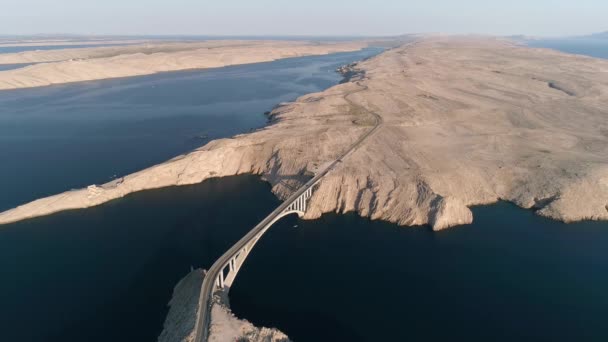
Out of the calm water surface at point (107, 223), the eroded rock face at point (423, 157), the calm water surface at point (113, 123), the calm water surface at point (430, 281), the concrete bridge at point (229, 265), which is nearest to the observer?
the concrete bridge at point (229, 265)

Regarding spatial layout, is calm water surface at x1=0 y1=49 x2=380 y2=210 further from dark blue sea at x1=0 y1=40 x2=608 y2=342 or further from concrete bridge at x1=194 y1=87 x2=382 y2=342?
concrete bridge at x1=194 y1=87 x2=382 y2=342

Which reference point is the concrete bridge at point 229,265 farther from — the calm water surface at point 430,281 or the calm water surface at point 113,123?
the calm water surface at point 113,123

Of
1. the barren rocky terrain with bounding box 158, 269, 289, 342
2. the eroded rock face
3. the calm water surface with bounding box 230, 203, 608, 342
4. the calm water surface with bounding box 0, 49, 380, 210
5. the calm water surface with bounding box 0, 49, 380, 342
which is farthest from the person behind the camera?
the calm water surface with bounding box 0, 49, 380, 210

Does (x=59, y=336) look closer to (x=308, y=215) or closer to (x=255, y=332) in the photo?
(x=255, y=332)

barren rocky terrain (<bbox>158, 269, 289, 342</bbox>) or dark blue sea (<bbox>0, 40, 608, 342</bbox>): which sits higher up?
barren rocky terrain (<bbox>158, 269, 289, 342</bbox>)

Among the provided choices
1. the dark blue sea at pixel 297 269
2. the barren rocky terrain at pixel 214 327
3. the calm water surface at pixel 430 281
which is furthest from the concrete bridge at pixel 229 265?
the calm water surface at pixel 430 281

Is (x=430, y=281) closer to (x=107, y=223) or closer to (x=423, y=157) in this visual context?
(x=423, y=157)

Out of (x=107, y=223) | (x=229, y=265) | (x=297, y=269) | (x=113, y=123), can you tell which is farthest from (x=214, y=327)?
(x=113, y=123)

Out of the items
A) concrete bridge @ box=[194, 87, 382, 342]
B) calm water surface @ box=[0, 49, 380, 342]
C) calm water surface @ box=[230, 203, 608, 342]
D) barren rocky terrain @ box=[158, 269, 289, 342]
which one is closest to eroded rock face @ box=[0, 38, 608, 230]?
concrete bridge @ box=[194, 87, 382, 342]

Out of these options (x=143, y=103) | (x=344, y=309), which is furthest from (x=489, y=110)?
(x=143, y=103)
